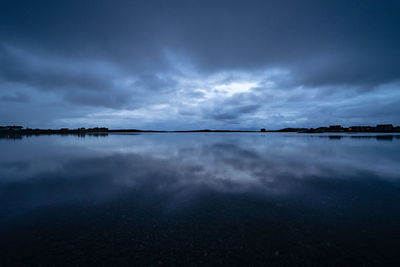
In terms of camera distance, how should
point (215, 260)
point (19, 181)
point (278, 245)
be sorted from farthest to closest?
point (19, 181), point (278, 245), point (215, 260)

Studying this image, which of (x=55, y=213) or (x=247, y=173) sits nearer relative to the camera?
(x=55, y=213)

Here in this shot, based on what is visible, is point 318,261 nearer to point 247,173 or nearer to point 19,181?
point 247,173

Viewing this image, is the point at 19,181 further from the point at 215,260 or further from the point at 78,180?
the point at 215,260

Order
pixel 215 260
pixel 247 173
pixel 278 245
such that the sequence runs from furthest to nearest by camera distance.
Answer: pixel 247 173 < pixel 278 245 < pixel 215 260

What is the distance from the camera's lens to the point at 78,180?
1257cm


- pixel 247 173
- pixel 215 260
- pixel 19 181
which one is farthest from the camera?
pixel 247 173

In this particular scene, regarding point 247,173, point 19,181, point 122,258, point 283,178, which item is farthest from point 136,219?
point 19,181

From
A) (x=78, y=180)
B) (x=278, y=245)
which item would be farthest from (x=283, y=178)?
(x=78, y=180)

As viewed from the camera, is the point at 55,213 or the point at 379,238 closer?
the point at 379,238

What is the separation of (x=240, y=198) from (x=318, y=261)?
14.9 ft

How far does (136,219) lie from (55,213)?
3.97 m

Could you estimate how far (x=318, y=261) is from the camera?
487 cm

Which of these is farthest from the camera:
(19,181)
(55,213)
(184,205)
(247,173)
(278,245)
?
(247,173)

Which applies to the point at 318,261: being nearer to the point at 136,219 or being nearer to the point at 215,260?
the point at 215,260
